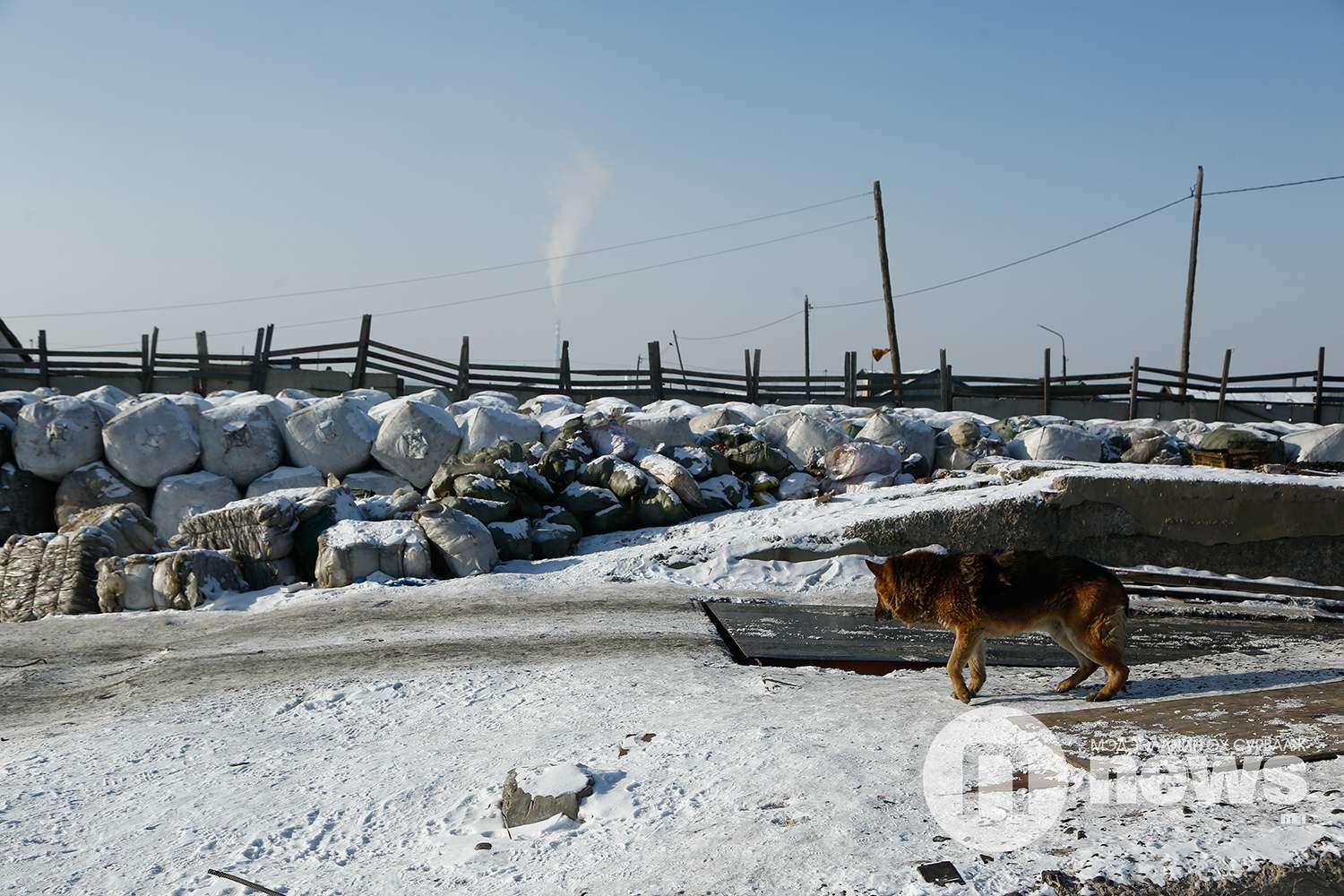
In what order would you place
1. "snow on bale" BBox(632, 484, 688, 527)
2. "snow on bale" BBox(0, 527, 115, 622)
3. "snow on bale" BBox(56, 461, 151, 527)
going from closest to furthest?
"snow on bale" BBox(0, 527, 115, 622)
"snow on bale" BBox(632, 484, 688, 527)
"snow on bale" BBox(56, 461, 151, 527)

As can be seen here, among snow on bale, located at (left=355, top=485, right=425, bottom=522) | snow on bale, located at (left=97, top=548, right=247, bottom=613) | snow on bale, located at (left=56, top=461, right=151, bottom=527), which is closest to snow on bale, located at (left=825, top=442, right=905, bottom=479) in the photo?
snow on bale, located at (left=355, top=485, right=425, bottom=522)

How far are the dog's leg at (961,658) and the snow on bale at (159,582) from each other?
17.2 feet

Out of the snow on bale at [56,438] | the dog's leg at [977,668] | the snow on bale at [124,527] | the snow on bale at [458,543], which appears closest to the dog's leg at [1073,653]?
the dog's leg at [977,668]

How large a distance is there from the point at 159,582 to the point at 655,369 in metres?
13.0

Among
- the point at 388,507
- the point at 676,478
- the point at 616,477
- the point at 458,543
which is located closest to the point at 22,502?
the point at 388,507

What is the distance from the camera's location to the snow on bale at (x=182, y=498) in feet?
31.9

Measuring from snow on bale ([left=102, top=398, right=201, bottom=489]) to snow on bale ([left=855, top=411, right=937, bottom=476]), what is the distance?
727 centimetres

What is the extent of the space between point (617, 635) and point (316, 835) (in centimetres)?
268

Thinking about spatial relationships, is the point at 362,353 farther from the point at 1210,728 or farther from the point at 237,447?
the point at 1210,728

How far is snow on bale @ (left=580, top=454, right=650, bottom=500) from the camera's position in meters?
9.13

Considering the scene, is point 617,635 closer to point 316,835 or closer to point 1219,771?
point 316,835

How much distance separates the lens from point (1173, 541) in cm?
718

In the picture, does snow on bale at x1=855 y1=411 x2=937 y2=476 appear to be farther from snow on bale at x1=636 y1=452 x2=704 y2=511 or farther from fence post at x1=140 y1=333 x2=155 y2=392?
fence post at x1=140 y1=333 x2=155 y2=392

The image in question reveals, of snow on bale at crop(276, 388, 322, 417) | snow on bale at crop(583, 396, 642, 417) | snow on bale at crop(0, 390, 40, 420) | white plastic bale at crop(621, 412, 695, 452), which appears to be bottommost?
white plastic bale at crop(621, 412, 695, 452)
